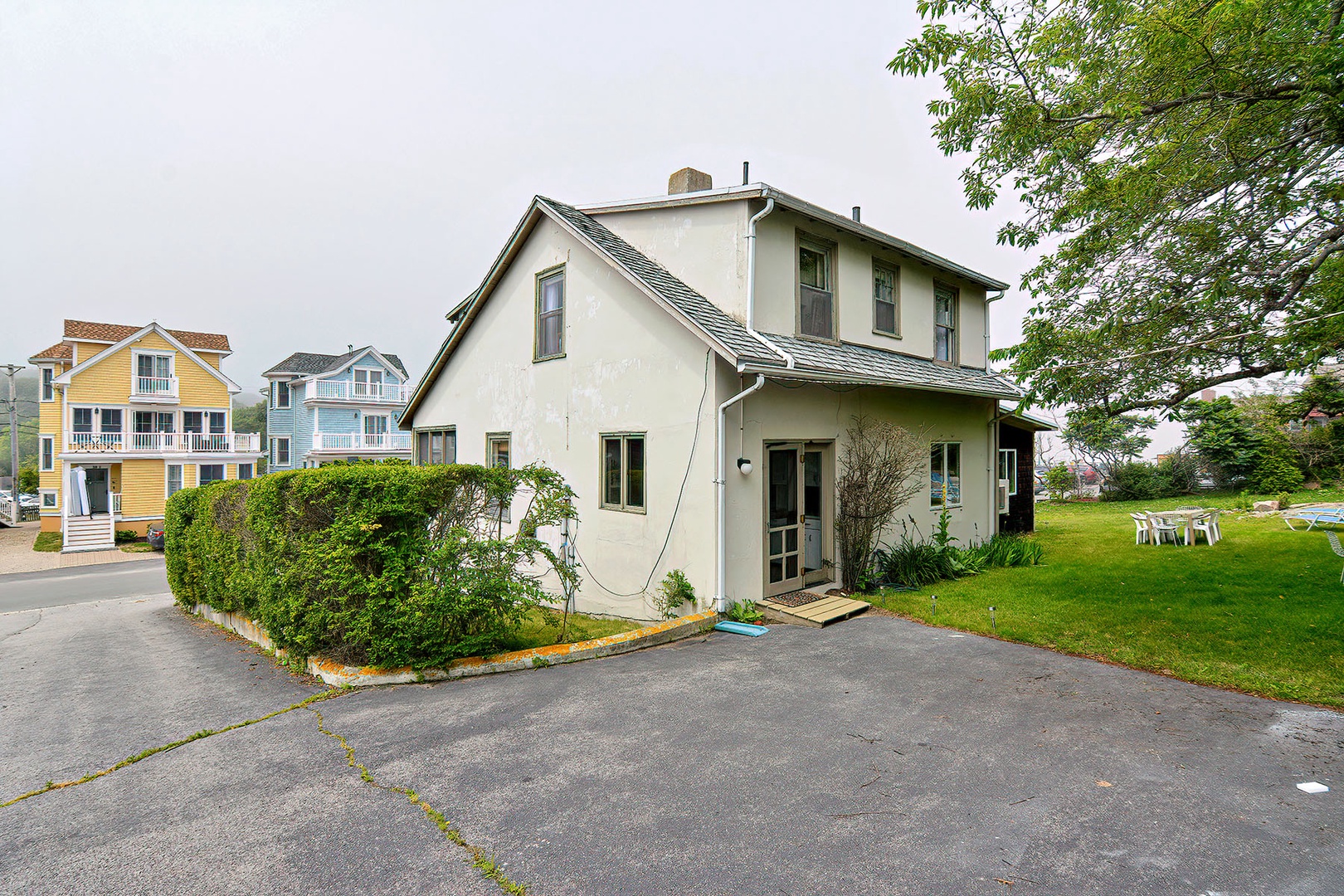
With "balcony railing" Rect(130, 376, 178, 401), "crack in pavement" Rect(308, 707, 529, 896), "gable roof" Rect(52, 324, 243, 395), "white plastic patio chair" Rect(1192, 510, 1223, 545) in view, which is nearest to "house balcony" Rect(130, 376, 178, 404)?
"balcony railing" Rect(130, 376, 178, 401)

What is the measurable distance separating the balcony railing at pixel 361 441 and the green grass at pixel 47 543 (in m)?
11.7

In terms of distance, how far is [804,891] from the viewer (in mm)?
3037

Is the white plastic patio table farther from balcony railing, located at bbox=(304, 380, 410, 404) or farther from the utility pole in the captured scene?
the utility pole

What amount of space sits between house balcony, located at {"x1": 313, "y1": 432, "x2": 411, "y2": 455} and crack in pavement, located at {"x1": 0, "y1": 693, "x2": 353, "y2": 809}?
34.0 m

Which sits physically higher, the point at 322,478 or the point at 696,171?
the point at 696,171

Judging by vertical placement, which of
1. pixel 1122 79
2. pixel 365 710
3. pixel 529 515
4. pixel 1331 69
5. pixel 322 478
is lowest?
pixel 365 710

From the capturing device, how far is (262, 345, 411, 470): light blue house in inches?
1470

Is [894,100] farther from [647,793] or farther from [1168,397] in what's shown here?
[647,793]

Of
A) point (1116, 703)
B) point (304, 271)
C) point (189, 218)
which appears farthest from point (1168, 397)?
point (304, 271)

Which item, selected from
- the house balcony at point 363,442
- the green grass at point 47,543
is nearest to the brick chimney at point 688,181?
the house balcony at point 363,442

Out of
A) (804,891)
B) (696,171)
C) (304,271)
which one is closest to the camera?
(804,891)

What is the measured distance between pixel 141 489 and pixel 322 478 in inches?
1266

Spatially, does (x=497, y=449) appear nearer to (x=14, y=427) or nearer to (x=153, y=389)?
(x=153, y=389)

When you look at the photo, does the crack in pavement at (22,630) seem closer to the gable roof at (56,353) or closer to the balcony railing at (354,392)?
the balcony railing at (354,392)
